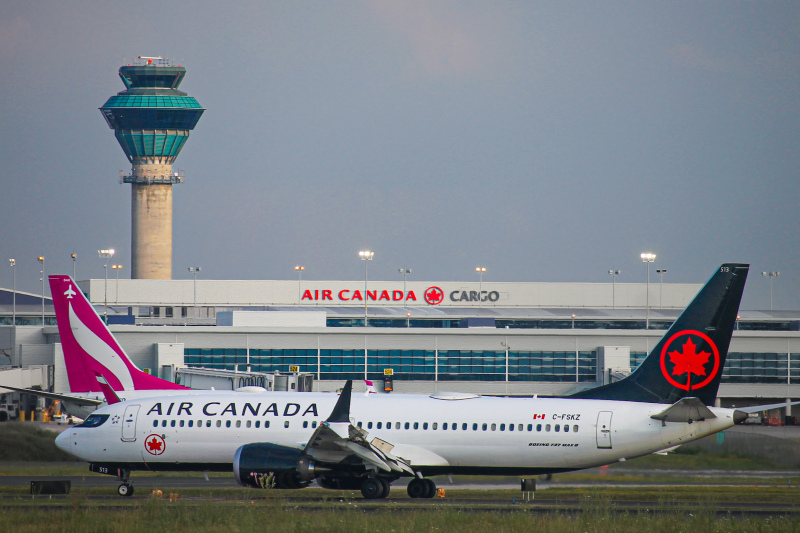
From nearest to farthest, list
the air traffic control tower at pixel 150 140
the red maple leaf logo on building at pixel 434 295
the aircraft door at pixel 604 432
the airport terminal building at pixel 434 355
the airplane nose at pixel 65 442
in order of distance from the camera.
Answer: the aircraft door at pixel 604 432, the airplane nose at pixel 65 442, the airport terminal building at pixel 434 355, the red maple leaf logo on building at pixel 434 295, the air traffic control tower at pixel 150 140

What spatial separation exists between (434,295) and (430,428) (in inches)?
4267

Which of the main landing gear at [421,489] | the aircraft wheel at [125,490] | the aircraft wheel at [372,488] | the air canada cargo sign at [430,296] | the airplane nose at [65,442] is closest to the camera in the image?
the aircraft wheel at [372,488]

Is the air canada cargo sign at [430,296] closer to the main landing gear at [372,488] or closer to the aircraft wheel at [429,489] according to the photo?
the aircraft wheel at [429,489]

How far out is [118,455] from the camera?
41.1m

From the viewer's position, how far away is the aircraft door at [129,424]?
41000 mm

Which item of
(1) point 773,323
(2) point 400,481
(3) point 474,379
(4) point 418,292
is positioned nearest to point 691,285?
(1) point 773,323

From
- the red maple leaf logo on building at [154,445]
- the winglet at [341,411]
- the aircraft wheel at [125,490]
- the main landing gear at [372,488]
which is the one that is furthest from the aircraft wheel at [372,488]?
the aircraft wheel at [125,490]

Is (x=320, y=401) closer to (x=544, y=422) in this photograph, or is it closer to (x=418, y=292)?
(x=544, y=422)

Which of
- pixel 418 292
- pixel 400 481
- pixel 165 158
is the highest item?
pixel 165 158

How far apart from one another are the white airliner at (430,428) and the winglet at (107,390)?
205 inches

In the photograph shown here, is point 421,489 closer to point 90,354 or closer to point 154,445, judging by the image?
point 154,445

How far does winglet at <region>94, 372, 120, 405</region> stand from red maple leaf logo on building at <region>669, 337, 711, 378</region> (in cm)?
2258

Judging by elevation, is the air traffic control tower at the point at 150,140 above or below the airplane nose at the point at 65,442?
above

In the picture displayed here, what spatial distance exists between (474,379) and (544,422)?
47.9m
